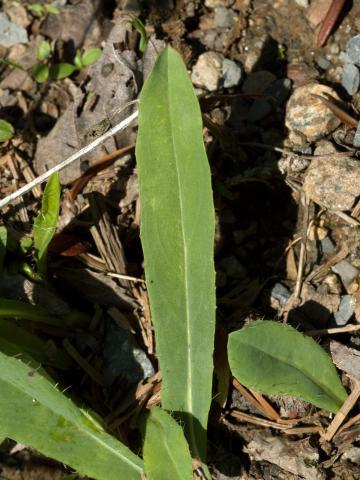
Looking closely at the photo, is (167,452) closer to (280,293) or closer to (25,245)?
(280,293)

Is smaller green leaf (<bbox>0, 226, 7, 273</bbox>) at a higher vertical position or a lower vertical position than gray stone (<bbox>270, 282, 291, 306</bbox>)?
higher

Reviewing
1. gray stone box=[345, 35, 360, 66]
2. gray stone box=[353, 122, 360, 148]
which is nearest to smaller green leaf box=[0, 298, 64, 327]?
gray stone box=[353, 122, 360, 148]

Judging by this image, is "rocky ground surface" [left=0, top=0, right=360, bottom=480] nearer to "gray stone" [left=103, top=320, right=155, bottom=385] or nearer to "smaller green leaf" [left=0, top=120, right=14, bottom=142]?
"gray stone" [left=103, top=320, right=155, bottom=385]

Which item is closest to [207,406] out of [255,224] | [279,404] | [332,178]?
[279,404]

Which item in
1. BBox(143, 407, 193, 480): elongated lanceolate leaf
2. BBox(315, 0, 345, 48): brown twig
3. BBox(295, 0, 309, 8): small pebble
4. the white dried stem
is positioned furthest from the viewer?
BBox(295, 0, 309, 8): small pebble

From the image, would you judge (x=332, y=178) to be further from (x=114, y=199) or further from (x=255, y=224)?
(x=114, y=199)

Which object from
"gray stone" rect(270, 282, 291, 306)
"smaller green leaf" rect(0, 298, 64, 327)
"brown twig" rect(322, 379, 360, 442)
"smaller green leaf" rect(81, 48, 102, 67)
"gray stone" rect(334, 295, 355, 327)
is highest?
"smaller green leaf" rect(81, 48, 102, 67)

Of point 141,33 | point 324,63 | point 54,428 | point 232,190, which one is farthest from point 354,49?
point 54,428
